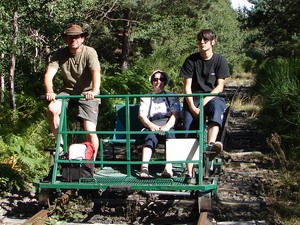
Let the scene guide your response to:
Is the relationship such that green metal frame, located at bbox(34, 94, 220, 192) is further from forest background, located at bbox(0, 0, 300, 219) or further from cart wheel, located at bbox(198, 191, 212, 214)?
forest background, located at bbox(0, 0, 300, 219)

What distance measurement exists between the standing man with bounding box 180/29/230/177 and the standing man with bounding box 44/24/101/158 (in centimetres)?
118

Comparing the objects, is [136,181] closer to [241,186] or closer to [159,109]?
[159,109]

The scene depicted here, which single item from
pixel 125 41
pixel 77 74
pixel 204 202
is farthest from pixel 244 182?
pixel 125 41

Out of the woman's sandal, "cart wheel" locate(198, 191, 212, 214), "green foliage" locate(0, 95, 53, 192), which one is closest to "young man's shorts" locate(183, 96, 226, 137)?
the woman's sandal

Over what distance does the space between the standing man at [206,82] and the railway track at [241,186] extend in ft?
2.94

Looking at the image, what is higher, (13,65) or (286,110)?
(13,65)

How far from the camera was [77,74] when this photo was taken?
22.7 feet

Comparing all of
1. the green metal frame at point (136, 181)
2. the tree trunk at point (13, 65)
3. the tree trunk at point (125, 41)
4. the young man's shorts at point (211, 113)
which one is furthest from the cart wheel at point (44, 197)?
the tree trunk at point (125, 41)

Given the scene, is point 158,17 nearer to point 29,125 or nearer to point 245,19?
point 245,19

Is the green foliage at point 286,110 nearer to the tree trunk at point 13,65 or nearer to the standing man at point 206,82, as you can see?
the standing man at point 206,82

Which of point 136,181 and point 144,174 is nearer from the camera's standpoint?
point 136,181

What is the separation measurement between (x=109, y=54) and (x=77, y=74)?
2647cm

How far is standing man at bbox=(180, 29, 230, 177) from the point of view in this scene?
6914 mm

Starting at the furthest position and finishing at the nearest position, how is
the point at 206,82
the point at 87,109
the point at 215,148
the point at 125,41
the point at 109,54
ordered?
the point at 109,54 < the point at 125,41 < the point at 206,82 < the point at 87,109 < the point at 215,148
